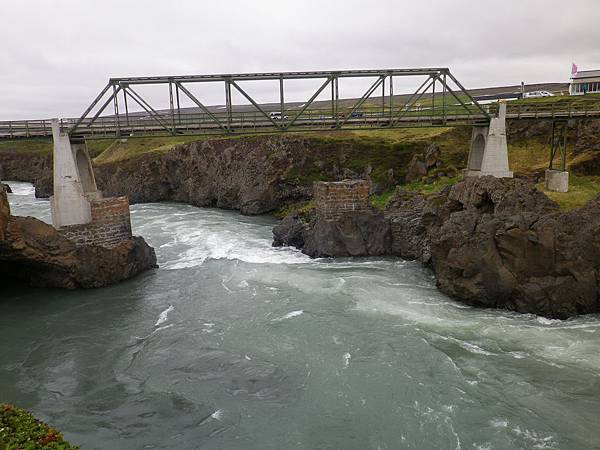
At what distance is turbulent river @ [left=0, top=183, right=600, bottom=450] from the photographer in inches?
656

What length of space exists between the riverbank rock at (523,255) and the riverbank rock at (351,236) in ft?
25.5

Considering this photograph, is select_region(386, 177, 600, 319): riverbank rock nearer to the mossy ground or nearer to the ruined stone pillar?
the ruined stone pillar

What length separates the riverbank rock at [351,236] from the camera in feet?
126

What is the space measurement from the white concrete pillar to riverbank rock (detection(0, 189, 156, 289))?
207 centimetres

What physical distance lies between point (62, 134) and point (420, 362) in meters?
30.1

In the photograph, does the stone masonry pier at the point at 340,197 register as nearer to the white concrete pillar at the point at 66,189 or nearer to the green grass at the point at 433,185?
the green grass at the point at 433,185

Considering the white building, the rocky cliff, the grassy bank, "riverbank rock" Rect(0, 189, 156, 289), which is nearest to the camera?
"riverbank rock" Rect(0, 189, 156, 289)

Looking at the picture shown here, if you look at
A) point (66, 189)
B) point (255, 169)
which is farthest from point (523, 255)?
point (255, 169)

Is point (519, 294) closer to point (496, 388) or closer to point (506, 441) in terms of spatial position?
point (496, 388)

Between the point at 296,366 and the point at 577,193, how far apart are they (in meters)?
25.6

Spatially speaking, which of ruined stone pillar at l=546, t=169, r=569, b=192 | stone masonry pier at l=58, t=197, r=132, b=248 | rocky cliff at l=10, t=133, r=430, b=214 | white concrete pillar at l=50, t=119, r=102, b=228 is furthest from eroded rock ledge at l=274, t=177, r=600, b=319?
white concrete pillar at l=50, t=119, r=102, b=228

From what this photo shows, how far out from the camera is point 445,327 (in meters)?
24.2

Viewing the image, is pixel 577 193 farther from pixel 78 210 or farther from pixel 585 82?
pixel 585 82

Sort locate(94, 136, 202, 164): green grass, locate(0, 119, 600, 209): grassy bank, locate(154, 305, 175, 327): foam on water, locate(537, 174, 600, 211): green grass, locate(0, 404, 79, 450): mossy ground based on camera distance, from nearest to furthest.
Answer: locate(0, 404, 79, 450): mossy ground
locate(154, 305, 175, 327): foam on water
locate(537, 174, 600, 211): green grass
locate(0, 119, 600, 209): grassy bank
locate(94, 136, 202, 164): green grass
